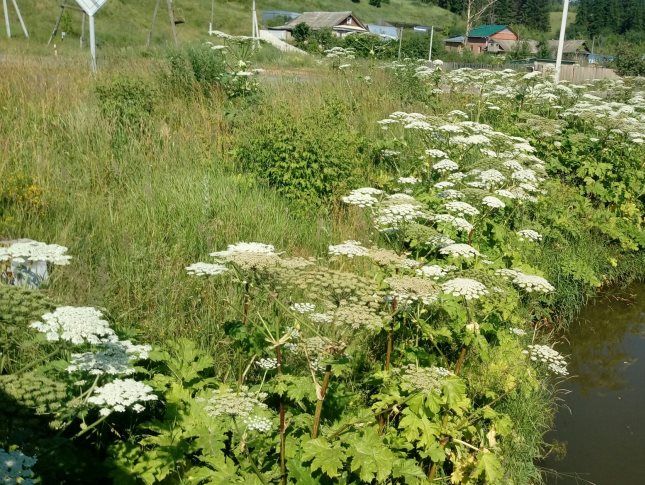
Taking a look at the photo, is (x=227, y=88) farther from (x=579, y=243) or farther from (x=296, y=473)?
(x=296, y=473)

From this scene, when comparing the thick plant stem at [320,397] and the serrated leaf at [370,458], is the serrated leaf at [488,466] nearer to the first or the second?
the serrated leaf at [370,458]

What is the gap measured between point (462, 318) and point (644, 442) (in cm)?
257

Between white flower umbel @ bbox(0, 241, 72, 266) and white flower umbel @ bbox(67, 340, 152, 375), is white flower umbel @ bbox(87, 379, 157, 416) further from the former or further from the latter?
white flower umbel @ bbox(0, 241, 72, 266)

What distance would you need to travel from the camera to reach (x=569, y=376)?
21.1ft

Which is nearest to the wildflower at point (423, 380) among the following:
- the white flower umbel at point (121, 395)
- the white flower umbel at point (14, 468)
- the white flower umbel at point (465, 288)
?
the white flower umbel at point (465, 288)

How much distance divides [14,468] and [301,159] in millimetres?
5431

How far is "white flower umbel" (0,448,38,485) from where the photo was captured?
1.94 metres

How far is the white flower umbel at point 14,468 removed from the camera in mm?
1941

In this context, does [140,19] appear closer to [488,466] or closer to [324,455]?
[488,466]

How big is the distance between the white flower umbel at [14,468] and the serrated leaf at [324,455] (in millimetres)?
1231

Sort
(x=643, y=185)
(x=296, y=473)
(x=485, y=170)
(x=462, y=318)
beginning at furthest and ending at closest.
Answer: (x=643, y=185) → (x=485, y=170) → (x=462, y=318) → (x=296, y=473)

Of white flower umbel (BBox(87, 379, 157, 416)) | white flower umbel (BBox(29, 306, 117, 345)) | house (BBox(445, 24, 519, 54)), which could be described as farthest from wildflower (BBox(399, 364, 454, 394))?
house (BBox(445, 24, 519, 54))

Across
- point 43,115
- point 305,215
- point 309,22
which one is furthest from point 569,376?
point 309,22

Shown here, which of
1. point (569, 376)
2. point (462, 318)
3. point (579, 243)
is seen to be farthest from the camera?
point (579, 243)
